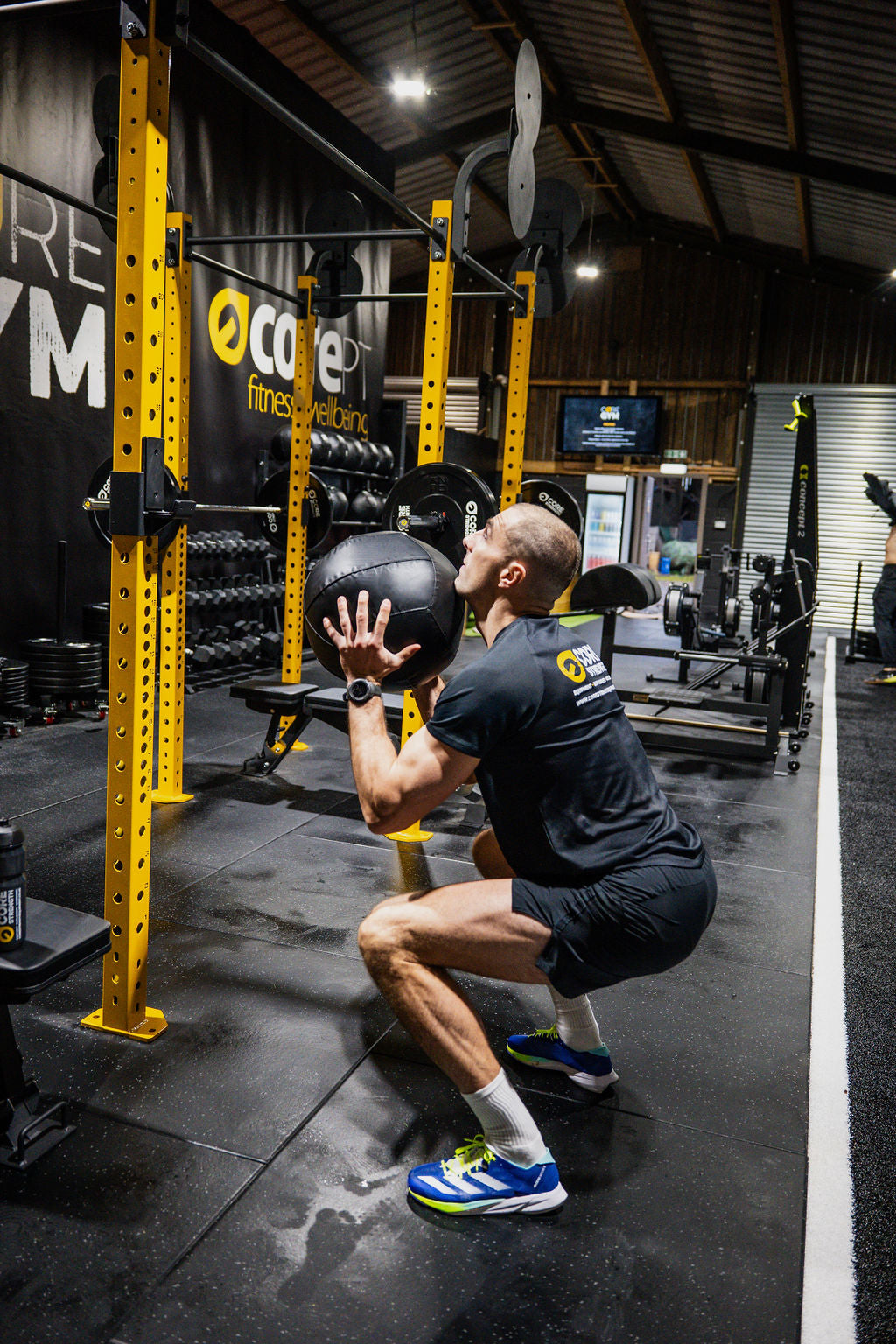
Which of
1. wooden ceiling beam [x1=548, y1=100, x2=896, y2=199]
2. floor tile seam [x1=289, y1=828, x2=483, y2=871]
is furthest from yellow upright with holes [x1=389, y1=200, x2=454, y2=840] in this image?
wooden ceiling beam [x1=548, y1=100, x2=896, y2=199]

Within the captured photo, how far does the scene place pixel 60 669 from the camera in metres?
5.18

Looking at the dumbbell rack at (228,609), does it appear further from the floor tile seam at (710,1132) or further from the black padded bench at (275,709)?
the floor tile seam at (710,1132)

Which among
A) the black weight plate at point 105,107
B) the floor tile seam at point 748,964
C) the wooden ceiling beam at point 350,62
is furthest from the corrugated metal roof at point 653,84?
the floor tile seam at point 748,964

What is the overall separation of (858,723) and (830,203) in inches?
262

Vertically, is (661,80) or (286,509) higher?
(661,80)

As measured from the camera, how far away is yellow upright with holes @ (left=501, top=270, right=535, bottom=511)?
3.83 meters

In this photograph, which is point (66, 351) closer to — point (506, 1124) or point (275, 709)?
point (275, 709)

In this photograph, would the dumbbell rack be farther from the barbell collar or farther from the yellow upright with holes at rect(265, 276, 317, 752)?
the barbell collar

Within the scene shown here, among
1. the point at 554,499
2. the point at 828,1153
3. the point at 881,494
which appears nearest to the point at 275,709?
the point at 554,499

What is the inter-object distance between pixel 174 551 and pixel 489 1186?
2.65 m

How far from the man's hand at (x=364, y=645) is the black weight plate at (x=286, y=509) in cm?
262

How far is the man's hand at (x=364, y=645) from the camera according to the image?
1.78 metres

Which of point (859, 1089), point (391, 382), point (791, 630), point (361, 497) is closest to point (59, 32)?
point (361, 497)

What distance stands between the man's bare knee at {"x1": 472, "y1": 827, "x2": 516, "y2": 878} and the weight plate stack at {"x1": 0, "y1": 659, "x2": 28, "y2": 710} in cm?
356
